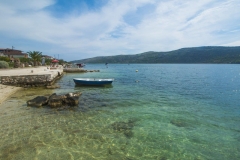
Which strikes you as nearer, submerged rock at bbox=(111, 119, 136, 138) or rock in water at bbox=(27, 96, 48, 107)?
submerged rock at bbox=(111, 119, 136, 138)

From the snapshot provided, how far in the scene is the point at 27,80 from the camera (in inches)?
803

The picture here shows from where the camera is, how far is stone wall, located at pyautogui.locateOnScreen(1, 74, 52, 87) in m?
19.5

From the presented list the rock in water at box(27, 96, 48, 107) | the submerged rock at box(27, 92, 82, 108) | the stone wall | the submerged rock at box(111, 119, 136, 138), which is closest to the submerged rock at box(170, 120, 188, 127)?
the submerged rock at box(111, 119, 136, 138)

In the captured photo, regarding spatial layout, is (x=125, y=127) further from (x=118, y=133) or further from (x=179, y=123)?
(x=179, y=123)

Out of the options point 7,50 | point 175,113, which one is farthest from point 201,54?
point 175,113

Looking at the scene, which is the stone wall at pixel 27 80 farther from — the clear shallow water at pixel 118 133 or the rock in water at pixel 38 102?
the rock in water at pixel 38 102

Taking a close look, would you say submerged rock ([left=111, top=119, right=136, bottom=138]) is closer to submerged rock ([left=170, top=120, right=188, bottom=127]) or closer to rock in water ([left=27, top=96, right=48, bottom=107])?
submerged rock ([left=170, top=120, right=188, bottom=127])

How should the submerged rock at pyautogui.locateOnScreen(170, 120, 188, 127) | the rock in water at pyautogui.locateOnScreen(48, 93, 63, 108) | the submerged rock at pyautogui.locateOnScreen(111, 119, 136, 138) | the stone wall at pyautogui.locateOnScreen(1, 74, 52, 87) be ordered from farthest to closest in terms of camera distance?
1. the stone wall at pyautogui.locateOnScreen(1, 74, 52, 87)
2. the rock in water at pyautogui.locateOnScreen(48, 93, 63, 108)
3. the submerged rock at pyautogui.locateOnScreen(170, 120, 188, 127)
4. the submerged rock at pyautogui.locateOnScreen(111, 119, 136, 138)

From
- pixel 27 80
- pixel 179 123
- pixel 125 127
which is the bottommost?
pixel 179 123

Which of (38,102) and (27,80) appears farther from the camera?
(27,80)

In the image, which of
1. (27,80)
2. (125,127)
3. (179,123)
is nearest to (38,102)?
(125,127)

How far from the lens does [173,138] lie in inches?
298

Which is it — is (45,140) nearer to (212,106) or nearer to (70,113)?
(70,113)

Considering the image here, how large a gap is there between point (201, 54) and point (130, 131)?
→ 205619 mm
